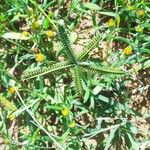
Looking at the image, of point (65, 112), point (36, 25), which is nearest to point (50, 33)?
point (36, 25)

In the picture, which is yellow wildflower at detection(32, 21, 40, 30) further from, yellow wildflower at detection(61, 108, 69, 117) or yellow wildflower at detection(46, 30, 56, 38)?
yellow wildflower at detection(61, 108, 69, 117)

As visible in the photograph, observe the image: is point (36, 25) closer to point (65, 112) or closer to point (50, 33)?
point (50, 33)

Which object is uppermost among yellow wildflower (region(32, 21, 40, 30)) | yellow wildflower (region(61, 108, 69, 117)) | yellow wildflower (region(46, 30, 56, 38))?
yellow wildflower (region(32, 21, 40, 30))

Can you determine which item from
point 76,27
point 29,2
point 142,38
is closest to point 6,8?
point 29,2

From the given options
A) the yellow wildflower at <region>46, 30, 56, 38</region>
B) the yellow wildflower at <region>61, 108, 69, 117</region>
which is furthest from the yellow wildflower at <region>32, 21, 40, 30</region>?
the yellow wildflower at <region>61, 108, 69, 117</region>

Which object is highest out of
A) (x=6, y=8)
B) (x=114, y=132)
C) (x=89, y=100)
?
(x=6, y=8)

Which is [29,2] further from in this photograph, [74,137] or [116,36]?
[74,137]

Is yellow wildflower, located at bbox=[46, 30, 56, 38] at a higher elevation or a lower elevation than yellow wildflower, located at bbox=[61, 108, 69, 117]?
higher

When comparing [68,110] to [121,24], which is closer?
[68,110]

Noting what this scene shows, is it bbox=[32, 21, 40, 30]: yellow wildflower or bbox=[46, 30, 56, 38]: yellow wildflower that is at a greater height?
bbox=[32, 21, 40, 30]: yellow wildflower

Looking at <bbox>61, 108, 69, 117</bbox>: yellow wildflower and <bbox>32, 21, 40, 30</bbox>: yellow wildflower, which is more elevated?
<bbox>32, 21, 40, 30</bbox>: yellow wildflower

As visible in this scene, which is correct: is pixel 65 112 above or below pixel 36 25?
below
